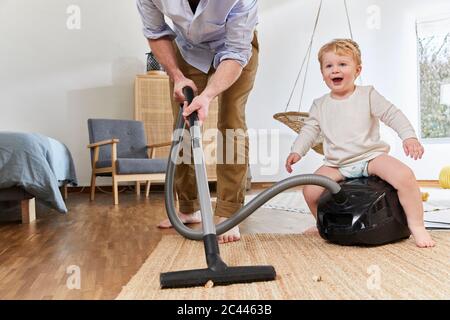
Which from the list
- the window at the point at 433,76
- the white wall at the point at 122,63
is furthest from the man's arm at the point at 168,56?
the window at the point at 433,76

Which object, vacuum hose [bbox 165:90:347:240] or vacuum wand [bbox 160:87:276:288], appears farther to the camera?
vacuum hose [bbox 165:90:347:240]

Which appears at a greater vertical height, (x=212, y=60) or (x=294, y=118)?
(x=212, y=60)

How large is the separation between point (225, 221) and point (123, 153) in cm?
290

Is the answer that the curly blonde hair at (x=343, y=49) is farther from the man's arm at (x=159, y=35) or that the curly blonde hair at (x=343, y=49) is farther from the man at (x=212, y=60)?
the man's arm at (x=159, y=35)

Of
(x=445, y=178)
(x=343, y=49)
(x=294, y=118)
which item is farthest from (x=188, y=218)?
(x=445, y=178)

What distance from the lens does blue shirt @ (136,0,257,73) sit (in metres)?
1.34

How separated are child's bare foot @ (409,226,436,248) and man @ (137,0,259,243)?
0.54 meters

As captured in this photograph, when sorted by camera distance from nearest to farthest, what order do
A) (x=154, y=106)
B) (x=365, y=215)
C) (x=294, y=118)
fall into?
(x=365, y=215) < (x=294, y=118) < (x=154, y=106)

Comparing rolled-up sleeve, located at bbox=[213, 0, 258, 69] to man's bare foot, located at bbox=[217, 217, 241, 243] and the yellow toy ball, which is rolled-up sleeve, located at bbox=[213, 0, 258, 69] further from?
the yellow toy ball

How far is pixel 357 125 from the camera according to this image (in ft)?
4.78

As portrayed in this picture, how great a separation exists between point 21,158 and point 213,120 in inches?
91.2

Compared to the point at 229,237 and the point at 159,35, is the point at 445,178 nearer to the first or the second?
the point at 229,237

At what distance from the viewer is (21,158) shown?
2.06 meters

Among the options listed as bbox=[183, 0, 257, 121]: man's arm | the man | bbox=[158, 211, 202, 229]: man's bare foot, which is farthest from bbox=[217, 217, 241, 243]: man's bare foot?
bbox=[183, 0, 257, 121]: man's arm
